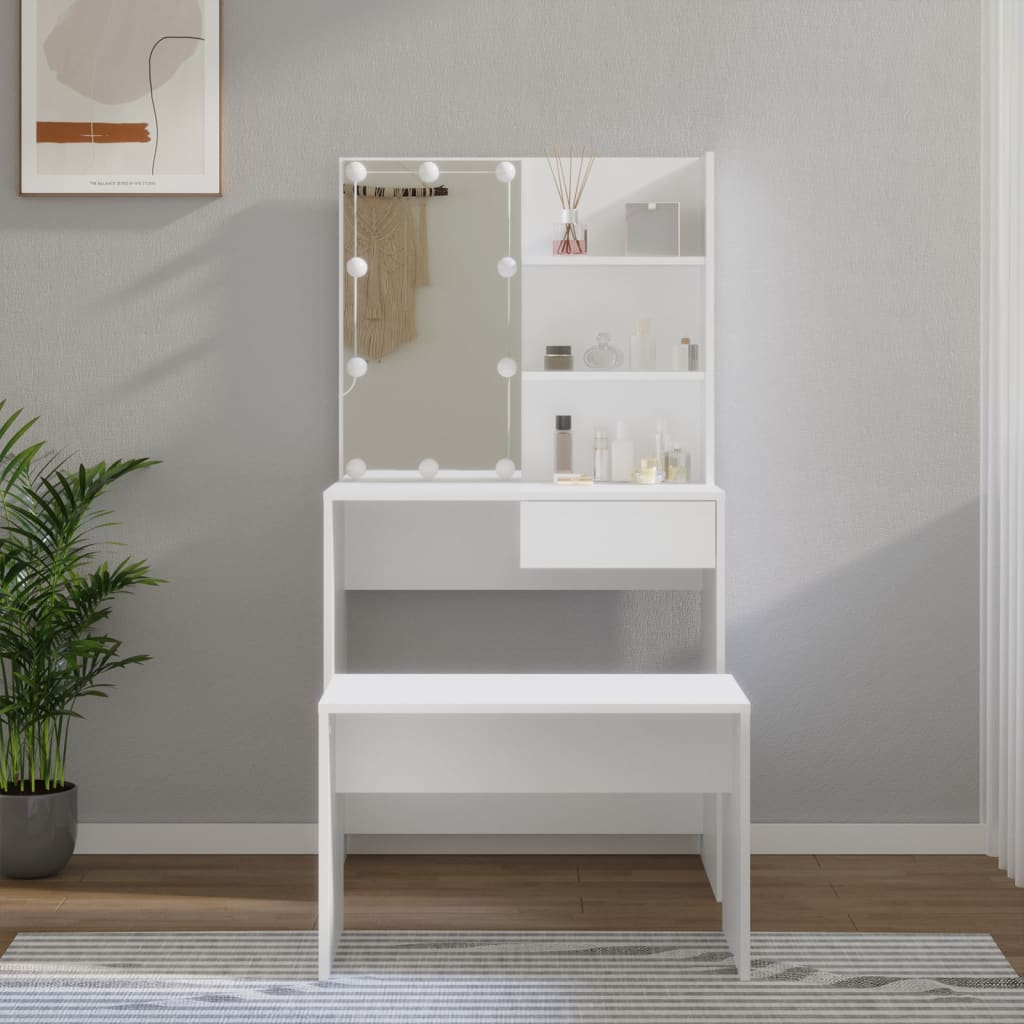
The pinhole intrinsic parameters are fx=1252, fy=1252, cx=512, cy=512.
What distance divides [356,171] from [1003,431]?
177 centimetres

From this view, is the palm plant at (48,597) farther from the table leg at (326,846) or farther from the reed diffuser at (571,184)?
the reed diffuser at (571,184)

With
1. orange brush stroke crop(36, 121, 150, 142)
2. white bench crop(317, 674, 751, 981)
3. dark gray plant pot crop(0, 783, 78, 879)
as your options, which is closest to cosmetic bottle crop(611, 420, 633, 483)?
white bench crop(317, 674, 751, 981)

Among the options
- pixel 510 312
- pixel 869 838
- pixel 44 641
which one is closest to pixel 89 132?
pixel 510 312

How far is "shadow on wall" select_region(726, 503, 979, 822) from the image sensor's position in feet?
11.0

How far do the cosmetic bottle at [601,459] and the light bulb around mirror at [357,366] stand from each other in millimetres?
626

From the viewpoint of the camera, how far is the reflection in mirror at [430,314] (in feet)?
10.6

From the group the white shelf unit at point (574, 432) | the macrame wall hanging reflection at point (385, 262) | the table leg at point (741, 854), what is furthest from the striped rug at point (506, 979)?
the macrame wall hanging reflection at point (385, 262)

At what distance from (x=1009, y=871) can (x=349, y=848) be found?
1.69 metres

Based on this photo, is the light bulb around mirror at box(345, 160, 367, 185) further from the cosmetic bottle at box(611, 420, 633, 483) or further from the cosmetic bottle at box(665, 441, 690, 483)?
the cosmetic bottle at box(665, 441, 690, 483)

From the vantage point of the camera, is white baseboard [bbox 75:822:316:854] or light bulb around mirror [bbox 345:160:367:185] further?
white baseboard [bbox 75:822:316:854]

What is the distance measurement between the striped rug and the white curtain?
0.61 meters

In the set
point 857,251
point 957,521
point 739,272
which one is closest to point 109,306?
point 739,272

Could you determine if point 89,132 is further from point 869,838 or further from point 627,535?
point 869,838

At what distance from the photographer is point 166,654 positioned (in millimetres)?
3336
